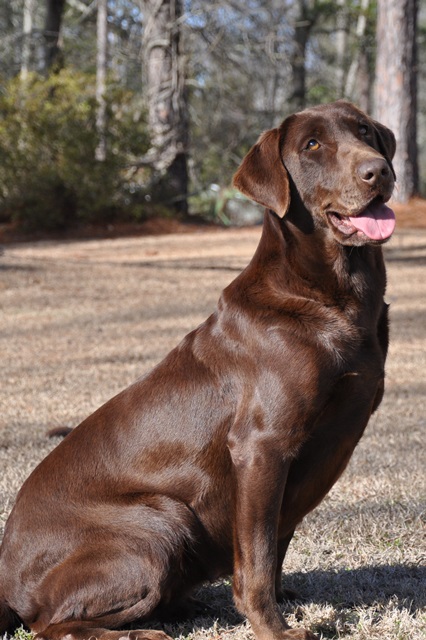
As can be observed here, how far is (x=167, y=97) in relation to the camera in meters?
18.3

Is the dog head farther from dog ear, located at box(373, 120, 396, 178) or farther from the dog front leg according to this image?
the dog front leg

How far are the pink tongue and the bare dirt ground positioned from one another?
1.34 m

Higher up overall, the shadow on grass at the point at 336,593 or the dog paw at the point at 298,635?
the dog paw at the point at 298,635

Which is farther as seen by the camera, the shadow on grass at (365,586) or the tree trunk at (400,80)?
the tree trunk at (400,80)

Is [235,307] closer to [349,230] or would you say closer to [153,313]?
[349,230]

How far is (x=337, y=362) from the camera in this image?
288 centimetres

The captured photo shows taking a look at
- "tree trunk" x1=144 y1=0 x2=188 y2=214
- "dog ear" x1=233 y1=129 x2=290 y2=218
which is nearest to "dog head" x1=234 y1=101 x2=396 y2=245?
"dog ear" x1=233 y1=129 x2=290 y2=218

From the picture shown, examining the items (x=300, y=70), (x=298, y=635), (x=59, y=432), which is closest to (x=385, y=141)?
(x=298, y=635)

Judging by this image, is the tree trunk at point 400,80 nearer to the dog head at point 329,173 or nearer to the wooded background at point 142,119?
the wooded background at point 142,119

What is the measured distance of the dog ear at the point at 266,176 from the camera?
312cm

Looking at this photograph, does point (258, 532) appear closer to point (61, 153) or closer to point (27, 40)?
point (61, 153)

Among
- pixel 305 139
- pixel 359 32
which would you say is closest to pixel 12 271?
pixel 305 139

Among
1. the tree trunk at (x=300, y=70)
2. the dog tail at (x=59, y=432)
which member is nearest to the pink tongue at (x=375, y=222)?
the dog tail at (x=59, y=432)

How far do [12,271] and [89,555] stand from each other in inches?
363
